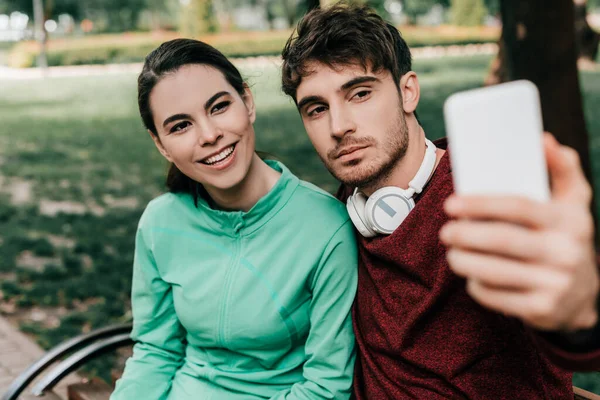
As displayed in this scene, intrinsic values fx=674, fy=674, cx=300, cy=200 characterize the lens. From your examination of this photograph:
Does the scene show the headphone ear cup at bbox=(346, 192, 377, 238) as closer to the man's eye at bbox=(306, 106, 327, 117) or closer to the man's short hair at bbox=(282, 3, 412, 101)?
the man's eye at bbox=(306, 106, 327, 117)

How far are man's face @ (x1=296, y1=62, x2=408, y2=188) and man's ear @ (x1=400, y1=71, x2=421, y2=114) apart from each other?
0.16 ft

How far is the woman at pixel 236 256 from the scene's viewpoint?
2195mm

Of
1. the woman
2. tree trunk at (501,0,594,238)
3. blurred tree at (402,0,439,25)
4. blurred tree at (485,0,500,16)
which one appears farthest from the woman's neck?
blurred tree at (485,0,500,16)

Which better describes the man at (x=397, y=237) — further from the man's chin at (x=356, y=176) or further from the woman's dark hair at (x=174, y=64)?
the woman's dark hair at (x=174, y=64)

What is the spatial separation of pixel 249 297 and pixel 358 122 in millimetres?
700

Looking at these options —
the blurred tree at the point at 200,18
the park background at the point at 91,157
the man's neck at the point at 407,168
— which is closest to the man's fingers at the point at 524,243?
the man's neck at the point at 407,168

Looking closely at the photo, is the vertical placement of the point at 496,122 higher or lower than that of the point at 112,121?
higher

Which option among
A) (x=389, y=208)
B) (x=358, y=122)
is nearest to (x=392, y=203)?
(x=389, y=208)

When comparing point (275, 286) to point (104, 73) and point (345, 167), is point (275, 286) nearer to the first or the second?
point (345, 167)

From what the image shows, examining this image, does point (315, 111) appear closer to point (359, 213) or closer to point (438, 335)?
point (359, 213)

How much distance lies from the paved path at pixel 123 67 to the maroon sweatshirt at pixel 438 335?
27435 mm

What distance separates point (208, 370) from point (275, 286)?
0.43 meters

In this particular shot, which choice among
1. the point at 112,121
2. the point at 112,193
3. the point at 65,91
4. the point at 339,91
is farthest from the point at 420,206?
the point at 65,91

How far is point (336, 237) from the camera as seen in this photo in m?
2.21
